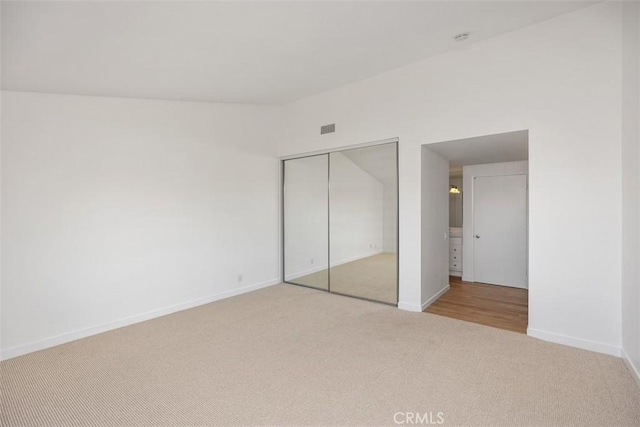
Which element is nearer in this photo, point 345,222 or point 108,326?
point 108,326

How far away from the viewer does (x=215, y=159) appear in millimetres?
4625

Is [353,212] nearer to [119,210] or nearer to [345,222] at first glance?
[345,222]

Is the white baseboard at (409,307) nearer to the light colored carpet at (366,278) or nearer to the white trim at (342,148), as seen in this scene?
the light colored carpet at (366,278)

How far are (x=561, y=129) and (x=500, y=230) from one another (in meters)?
2.68

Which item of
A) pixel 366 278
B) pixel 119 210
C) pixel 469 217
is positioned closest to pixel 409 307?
pixel 366 278

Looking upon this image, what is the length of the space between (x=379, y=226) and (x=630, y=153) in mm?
2689

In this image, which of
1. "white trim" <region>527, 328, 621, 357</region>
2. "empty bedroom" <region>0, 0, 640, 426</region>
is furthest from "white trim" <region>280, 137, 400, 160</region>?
"white trim" <region>527, 328, 621, 357</region>

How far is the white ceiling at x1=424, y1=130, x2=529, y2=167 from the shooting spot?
11.8 feet

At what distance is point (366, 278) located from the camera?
185 inches

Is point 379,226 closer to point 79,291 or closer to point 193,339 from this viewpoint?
point 193,339

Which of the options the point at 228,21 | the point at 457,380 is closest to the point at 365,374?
the point at 457,380

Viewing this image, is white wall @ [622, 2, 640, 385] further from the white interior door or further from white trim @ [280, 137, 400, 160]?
the white interior door

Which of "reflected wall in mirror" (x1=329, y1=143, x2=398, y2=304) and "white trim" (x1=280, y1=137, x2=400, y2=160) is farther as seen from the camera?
"reflected wall in mirror" (x1=329, y1=143, x2=398, y2=304)

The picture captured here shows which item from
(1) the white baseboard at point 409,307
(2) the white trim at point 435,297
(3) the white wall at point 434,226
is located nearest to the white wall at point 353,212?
(3) the white wall at point 434,226
